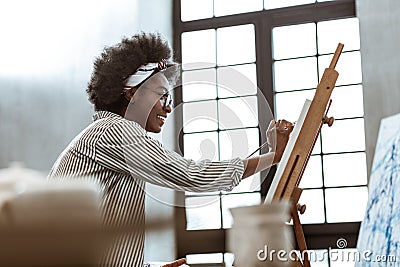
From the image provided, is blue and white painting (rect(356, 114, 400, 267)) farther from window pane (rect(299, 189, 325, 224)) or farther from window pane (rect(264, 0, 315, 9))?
window pane (rect(264, 0, 315, 9))

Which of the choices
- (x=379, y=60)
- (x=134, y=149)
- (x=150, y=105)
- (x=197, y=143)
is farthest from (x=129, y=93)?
(x=197, y=143)

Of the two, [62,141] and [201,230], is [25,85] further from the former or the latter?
[201,230]

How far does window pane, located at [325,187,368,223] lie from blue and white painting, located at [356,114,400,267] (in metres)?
1.29

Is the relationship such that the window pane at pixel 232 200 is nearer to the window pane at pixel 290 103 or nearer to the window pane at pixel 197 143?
the window pane at pixel 197 143

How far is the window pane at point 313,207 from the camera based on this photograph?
10.2 ft

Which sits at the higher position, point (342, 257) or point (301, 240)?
point (301, 240)

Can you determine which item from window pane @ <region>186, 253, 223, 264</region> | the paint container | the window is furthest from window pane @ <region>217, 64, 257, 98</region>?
the paint container

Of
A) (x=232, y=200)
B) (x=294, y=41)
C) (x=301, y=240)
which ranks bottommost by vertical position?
(x=301, y=240)

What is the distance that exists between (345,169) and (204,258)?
2.85ft

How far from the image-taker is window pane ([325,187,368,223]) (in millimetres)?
3062

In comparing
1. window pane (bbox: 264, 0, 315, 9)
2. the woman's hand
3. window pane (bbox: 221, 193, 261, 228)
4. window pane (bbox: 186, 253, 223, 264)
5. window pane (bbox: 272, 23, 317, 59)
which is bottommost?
window pane (bbox: 186, 253, 223, 264)

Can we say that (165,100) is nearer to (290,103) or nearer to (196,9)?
(290,103)

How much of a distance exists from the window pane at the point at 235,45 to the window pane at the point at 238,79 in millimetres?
44

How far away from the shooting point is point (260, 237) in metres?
0.99
